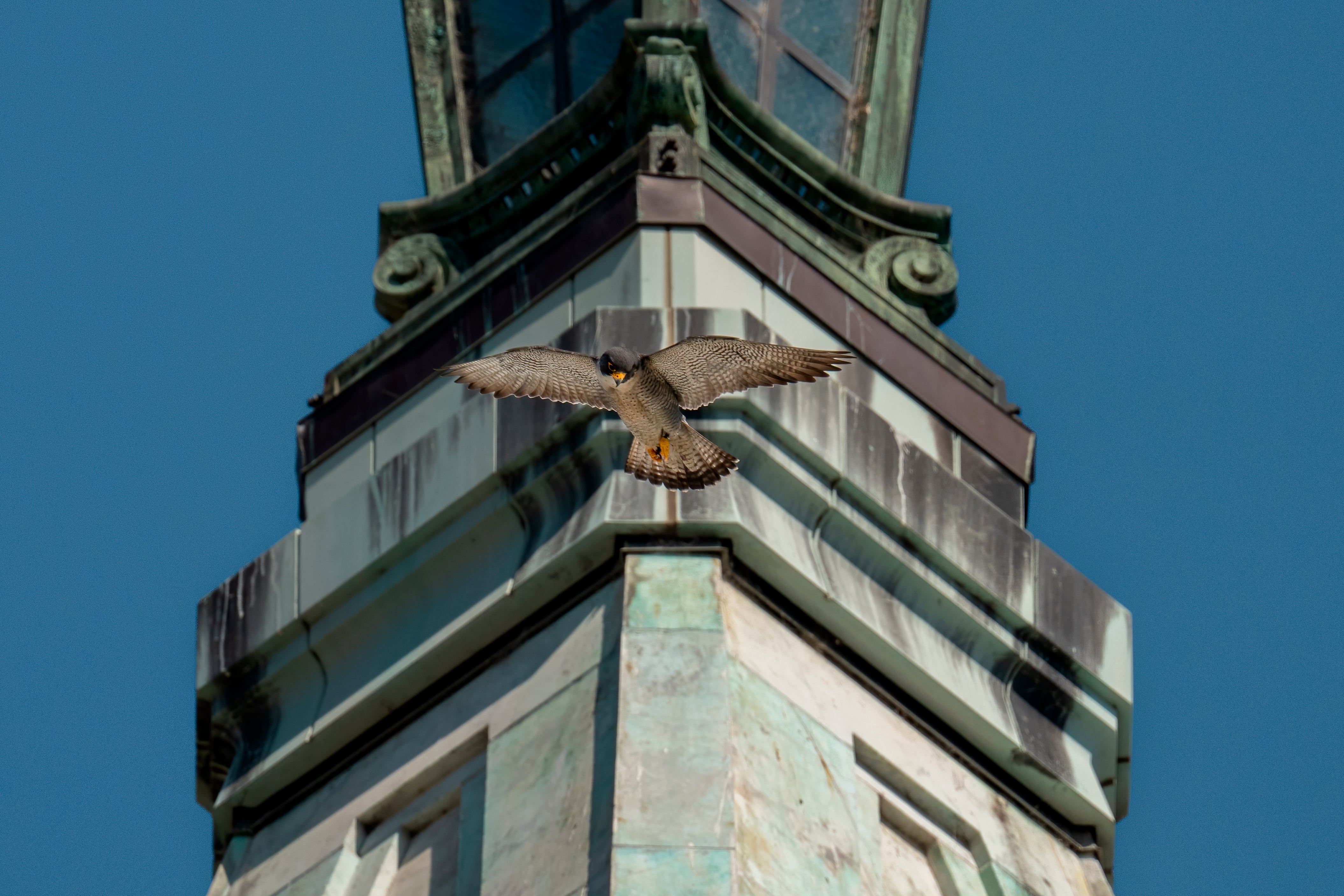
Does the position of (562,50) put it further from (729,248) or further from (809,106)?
(729,248)

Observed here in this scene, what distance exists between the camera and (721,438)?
20.0m

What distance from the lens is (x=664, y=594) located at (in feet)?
63.6

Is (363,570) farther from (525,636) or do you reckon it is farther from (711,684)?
(711,684)

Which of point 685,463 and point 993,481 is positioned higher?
point 993,481

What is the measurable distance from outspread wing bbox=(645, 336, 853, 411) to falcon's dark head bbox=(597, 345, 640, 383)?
214mm

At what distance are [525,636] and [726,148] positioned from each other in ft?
13.5

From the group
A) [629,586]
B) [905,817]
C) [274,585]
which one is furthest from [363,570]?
[905,817]

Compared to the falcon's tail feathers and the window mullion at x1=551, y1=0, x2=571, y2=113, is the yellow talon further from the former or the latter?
the window mullion at x1=551, y1=0, x2=571, y2=113

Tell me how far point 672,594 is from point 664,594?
0.04 m

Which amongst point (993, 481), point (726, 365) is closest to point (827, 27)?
point (993, 481)

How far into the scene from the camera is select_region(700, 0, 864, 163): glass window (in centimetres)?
2414

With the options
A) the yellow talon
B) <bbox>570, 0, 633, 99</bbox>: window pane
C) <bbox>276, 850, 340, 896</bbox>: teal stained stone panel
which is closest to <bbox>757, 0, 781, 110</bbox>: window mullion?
<bbox>570, 0, 633, 99</bbox>: window pane

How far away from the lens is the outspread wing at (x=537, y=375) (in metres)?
18.8

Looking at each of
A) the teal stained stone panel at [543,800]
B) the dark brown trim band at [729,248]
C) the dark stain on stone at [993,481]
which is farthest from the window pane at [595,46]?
the teal stained stone panel at [543,800]
